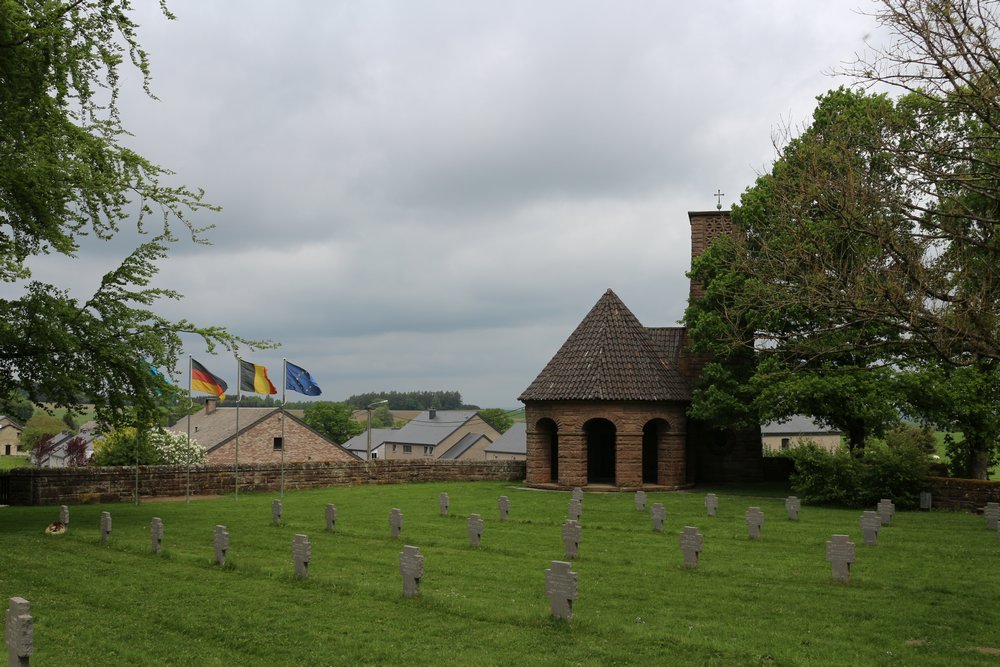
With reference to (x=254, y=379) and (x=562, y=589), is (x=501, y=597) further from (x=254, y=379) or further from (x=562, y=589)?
(x=254, y=379)

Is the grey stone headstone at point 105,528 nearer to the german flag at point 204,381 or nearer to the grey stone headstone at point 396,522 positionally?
the grey stone headstone at point 396,522

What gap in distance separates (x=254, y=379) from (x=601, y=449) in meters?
16.3

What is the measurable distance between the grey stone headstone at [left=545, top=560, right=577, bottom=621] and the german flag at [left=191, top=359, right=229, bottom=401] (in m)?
20.0

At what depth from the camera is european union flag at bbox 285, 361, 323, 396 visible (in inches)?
1272

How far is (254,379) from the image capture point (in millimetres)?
30578

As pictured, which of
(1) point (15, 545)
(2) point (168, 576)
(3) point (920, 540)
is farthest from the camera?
(3) point (920, 540)

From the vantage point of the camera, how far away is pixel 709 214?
3903 centimetres

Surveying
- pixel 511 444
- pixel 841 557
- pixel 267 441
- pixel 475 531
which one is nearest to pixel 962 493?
pixel 841 557

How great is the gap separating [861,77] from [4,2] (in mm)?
15996

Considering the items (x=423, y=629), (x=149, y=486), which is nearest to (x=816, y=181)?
(x=423, y=629)

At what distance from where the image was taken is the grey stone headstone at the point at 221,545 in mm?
16203

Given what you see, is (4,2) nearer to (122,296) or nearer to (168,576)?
(122,296)

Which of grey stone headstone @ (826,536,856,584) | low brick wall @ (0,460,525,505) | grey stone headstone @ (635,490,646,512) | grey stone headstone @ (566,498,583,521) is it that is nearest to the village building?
low brick wall @ (0,460,525,505)

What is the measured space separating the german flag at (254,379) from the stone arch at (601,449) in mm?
14957
